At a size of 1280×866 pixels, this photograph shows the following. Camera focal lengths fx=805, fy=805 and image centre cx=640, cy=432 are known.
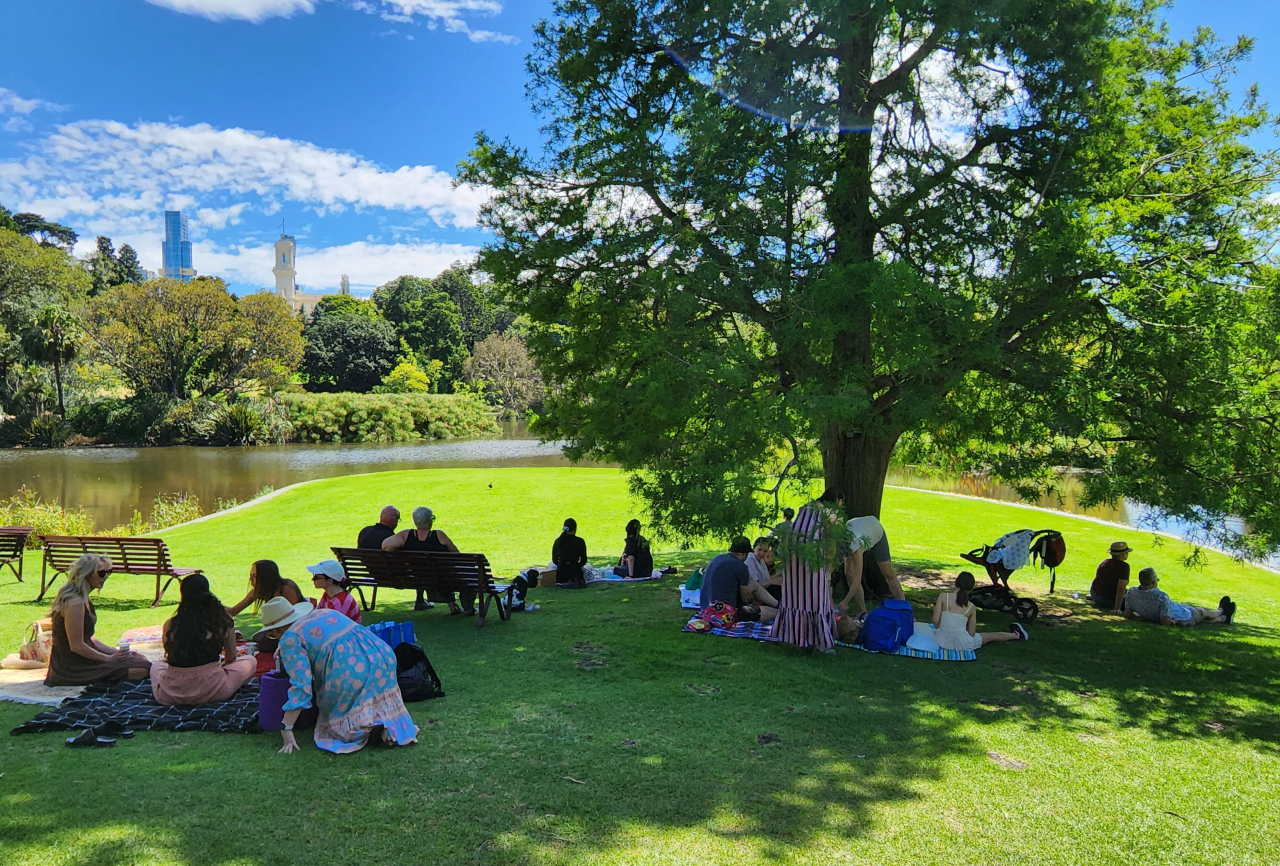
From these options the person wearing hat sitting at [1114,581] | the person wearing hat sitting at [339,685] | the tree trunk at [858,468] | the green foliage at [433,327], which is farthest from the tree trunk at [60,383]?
the person wearing hat sitting at [1114,581]

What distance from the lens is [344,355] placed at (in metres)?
65.2

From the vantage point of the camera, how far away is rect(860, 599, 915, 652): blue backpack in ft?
26.2

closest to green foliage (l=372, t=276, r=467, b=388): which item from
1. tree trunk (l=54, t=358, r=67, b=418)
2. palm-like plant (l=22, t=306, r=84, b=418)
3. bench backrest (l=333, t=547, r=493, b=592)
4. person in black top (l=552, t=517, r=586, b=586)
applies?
tree trunk (l=54, t=358, r=67, b=418)

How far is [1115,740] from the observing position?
229 inches

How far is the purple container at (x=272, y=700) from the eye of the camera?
17.2ft

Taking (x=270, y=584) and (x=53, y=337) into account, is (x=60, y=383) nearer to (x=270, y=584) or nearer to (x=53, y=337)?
(x=53, y=337)

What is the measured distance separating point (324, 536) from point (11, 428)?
1528 inches

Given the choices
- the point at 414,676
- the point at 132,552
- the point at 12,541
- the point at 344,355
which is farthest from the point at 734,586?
the point at 344,355

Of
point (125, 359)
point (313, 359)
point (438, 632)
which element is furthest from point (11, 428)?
point (438, 632)

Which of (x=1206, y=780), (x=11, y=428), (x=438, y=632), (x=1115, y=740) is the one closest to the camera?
(x=1206, y=780)

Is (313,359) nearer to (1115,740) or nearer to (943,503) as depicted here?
(943,503)

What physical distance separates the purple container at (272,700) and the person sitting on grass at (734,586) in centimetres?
485

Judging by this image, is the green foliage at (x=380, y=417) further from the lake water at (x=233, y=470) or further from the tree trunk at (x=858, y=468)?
the tree trunk at (x=858, y=468)

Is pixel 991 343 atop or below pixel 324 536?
atop
